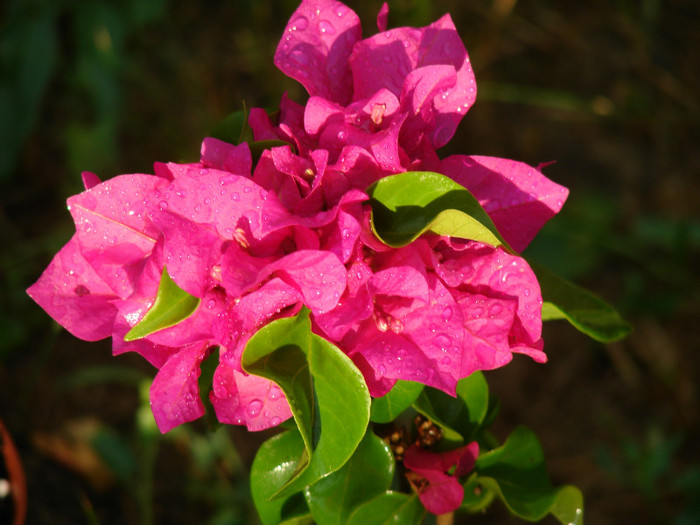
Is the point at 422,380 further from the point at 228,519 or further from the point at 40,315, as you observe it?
the point at 40,315

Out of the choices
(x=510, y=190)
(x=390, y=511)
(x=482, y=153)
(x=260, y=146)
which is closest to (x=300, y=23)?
(x=260, y=146)

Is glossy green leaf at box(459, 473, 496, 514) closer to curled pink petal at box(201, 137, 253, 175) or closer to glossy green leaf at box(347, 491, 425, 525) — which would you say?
glossy green leaf at box(347, 491, 425, 525)

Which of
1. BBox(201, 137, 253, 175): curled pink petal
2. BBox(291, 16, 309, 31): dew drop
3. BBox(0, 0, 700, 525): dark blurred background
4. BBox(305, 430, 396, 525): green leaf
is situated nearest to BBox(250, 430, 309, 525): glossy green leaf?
BBox(305, 430, 396, 525): green leaf

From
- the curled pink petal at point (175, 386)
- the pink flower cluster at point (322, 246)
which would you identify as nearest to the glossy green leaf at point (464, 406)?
the pink flower cluster at point (322, 246)

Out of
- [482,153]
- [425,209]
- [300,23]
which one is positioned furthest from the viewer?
[482,153]

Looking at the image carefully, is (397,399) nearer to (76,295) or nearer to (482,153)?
(76,295)

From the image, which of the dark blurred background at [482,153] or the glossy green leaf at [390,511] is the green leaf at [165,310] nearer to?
the glossy green leaf at [390,511]
